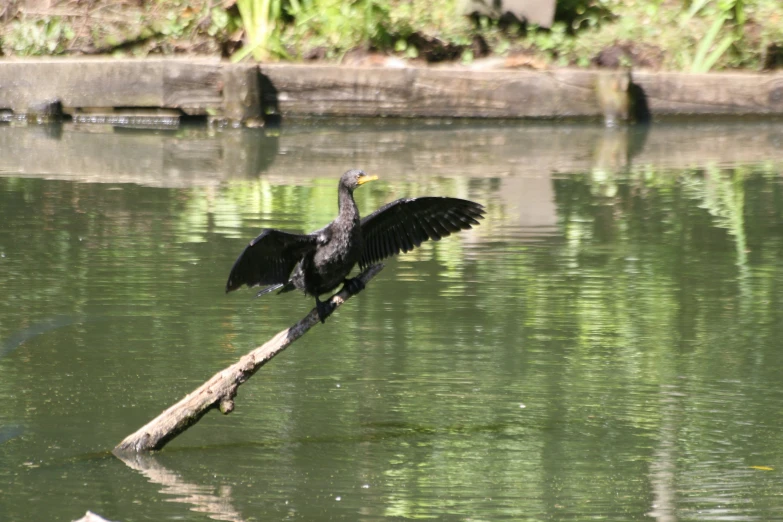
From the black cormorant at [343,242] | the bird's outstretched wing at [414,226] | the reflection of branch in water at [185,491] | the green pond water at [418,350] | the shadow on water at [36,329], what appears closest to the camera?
the reflection of branch in water at [185,491]

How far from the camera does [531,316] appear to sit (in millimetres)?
7289

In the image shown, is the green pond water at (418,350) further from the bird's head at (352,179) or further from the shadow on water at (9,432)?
the bird's head at (352,179)

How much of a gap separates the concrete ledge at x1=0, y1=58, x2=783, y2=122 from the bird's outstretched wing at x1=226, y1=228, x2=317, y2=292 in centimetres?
891

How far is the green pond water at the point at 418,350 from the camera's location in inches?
194

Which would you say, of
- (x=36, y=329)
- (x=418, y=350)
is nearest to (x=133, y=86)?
(x=36, y=329)

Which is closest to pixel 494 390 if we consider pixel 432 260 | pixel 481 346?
pixel 481 346

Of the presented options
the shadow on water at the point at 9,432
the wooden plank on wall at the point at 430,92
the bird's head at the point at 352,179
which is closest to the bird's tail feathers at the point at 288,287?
the bird's head at the point at 352,179

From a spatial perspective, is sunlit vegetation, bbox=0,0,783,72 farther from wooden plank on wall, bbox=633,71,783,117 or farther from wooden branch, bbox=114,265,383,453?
wooden branch, bbox=114,265,383,453

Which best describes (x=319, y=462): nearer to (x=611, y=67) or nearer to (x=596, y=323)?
(x=596, y=323)

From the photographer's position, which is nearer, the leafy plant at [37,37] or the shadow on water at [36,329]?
the shadow on water at [36,329]

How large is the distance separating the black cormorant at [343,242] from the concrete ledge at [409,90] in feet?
28.4

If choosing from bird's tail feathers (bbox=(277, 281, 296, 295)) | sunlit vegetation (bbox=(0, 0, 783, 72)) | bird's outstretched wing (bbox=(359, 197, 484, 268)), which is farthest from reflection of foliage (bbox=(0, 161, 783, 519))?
sunlit vegetation (bbox=(0, 0, 783, 72))

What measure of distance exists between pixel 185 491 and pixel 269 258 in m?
0.93

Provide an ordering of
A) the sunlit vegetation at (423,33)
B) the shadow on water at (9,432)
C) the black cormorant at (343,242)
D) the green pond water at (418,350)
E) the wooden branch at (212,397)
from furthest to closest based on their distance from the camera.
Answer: the sunlit vegetation at (423,33), the shadow on water at (9,432), the black cormorant at (343,242), the wooden branch at (212,397), the green pond water at (418,350)
